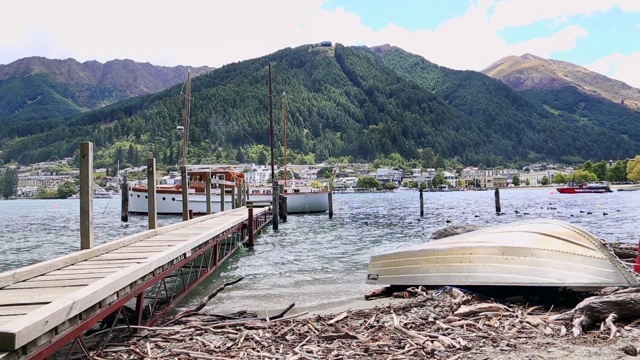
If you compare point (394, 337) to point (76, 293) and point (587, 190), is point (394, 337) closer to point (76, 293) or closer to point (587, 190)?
point (76, 293)

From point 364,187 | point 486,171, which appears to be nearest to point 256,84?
point 364,187

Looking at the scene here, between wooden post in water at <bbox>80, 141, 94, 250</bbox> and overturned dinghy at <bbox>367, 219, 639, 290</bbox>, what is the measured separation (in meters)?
Result: 4.99

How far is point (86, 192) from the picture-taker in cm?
734

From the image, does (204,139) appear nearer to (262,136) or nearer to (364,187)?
(262,136)

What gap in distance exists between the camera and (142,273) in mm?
6027

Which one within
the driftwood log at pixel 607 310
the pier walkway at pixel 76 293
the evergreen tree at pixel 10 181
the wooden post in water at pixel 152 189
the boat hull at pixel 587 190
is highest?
the evergreen tree at pixel 10 181

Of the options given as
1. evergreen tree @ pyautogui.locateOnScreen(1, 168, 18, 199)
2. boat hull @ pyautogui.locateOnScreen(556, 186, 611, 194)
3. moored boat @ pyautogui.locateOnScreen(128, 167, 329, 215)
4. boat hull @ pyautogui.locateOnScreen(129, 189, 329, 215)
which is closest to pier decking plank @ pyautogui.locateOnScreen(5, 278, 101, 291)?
moored boat @ pyautogui.locateOnScreen(128, 167, 329, 215)

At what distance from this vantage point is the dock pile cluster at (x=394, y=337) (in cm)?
468

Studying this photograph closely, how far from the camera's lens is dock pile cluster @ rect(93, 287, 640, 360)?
468cm

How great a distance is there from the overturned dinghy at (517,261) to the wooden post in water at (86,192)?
16.4 ft

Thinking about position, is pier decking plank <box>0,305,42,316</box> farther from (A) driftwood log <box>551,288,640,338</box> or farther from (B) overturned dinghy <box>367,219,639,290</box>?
(B) overturned dinghy <box>367,219,639,290</box>

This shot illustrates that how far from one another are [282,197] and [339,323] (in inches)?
1148

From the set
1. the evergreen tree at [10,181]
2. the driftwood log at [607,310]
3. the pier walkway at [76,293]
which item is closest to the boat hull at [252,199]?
the pier walkway at [76,293]

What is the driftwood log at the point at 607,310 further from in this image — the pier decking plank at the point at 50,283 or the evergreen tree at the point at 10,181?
the evergreen tree at the point at 10,181
